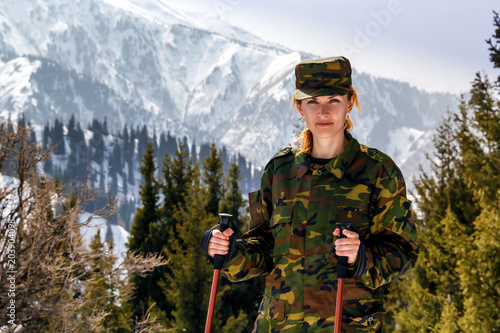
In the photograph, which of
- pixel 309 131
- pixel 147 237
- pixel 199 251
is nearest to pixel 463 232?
pixel 199 251

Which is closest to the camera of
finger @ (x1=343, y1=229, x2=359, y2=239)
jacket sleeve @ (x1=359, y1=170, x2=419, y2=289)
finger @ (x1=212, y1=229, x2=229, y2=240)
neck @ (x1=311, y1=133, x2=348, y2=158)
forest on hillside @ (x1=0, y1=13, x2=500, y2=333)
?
finger @ (x1=343, y1=229, x2=359, y2=239)

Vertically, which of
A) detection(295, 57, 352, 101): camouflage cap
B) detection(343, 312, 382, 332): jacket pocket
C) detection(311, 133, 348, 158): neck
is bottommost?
detection(343, 312, 382, 332): jacket pocket

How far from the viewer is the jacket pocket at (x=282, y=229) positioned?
312cm

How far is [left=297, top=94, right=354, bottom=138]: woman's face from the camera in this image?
314cm

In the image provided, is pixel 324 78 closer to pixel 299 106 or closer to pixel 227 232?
pixel 299 106

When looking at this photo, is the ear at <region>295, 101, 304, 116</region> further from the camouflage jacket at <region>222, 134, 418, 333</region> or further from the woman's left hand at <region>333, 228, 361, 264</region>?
the woman's left hand at <region>333, 228, 361, 264</region>

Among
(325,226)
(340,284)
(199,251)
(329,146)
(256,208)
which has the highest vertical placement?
(199,251)

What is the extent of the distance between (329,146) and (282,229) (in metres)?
0.54

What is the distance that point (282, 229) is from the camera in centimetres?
316

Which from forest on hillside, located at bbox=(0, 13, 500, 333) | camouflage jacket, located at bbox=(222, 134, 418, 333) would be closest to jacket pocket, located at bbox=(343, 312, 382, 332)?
camouflage jacket, located at bbox=(222, 134, 418, 333)

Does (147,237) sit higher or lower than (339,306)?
higher

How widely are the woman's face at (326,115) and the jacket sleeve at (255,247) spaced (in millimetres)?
441


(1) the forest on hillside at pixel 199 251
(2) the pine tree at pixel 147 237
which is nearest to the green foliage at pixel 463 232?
(1) the forest on hillside at pixel 199 251

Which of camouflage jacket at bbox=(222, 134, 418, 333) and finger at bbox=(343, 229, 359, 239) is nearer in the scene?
finger at bbox=(343, 229, 359, 239)
